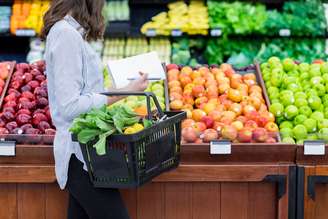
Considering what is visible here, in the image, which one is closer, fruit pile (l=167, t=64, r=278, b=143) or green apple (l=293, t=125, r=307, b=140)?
fruit pile (l=167, t=64, r=278, b=143)

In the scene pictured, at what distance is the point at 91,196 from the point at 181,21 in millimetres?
4168

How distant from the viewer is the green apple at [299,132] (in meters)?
3.61

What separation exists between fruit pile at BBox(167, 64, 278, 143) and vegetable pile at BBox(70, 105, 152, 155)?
24.7 inches

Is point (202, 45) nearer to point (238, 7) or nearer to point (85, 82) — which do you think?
point (238, 7)

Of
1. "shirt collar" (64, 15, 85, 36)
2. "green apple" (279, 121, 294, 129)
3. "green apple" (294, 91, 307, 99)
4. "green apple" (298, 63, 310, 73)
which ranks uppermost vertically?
"shirt collar" (64, 15, 85, 36)

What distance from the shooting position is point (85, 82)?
286 cm

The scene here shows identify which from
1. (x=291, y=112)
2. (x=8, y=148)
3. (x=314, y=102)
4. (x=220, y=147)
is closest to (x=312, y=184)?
(x=220, y=147)

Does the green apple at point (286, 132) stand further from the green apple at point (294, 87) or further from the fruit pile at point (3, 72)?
the fruit pile at point (3, 72)

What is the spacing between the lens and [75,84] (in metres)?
2.76

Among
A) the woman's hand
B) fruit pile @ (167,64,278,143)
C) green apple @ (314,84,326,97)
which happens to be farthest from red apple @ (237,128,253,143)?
green apple @ (314,84,326,97)

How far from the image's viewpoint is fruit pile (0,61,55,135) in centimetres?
360

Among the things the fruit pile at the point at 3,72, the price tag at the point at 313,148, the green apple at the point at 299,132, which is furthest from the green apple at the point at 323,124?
the fruit pile at the point at 3,72

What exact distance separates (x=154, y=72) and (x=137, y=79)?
0.35 meters

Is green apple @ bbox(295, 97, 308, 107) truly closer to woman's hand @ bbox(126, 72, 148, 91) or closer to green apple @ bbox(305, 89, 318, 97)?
green apple @ bbox(305, 89, 318, 97)
